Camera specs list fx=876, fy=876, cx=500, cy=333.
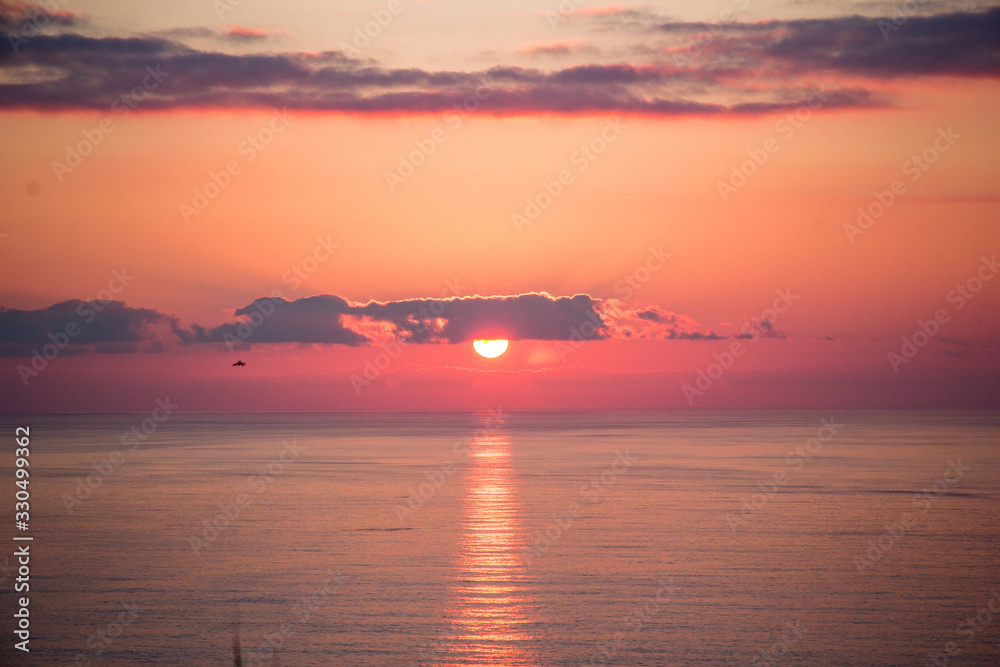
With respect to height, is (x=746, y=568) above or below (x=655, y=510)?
below

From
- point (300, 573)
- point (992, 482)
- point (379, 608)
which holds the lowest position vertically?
point (379, 608)

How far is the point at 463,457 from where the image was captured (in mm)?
144875

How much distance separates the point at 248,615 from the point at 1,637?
→ 10527 mm

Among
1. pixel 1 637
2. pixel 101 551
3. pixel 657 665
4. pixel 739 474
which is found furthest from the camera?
pixel 739 474

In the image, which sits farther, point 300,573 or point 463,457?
point 463,457

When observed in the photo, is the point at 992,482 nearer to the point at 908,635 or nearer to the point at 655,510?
the point at 655,510

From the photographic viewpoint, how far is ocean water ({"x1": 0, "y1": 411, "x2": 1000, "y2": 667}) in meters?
38.1

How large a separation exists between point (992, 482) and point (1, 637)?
9414cm

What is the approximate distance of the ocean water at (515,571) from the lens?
3809 centimetres

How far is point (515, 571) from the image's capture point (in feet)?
165

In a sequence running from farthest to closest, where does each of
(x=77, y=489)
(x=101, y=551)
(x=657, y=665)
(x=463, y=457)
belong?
(x=463, y=457) < (x=77, y=489) < (x=101, y=551) < (x=657, y=665)

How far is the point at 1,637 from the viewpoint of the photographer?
3878 cm

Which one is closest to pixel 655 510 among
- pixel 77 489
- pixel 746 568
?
pixel 746 568

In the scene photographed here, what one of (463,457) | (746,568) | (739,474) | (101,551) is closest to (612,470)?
(739,474)
